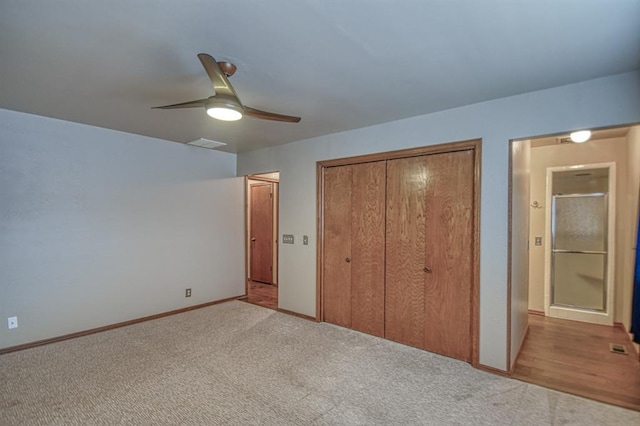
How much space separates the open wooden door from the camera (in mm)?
6398

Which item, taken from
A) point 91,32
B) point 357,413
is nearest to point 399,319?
point 357,413

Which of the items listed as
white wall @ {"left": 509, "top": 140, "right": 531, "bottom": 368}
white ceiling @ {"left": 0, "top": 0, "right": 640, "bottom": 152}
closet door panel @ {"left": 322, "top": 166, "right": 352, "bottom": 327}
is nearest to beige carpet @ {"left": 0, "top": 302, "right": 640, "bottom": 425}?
closet door panel @ {"left": 322, "top": 166, "right": 352, "bottom": 327}

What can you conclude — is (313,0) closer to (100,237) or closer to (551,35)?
(551,35)

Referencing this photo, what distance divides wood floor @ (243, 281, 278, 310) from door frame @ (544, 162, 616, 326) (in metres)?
4.08

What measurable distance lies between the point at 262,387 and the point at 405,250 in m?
1.94

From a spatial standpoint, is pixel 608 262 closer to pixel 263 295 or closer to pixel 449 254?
pixel 449 254

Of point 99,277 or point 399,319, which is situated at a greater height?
point 99,277

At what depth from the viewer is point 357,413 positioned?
87.2 inches

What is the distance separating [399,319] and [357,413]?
1.40 m

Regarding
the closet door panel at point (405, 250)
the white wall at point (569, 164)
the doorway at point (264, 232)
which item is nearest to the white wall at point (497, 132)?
the closet door panel at point (405, 250)

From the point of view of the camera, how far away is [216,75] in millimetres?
1858

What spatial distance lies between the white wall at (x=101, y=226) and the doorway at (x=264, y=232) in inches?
50.0

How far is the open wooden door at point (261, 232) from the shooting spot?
6.40 meters

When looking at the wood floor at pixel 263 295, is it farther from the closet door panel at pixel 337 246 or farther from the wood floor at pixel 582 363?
the wood floor at pixel 582 363
